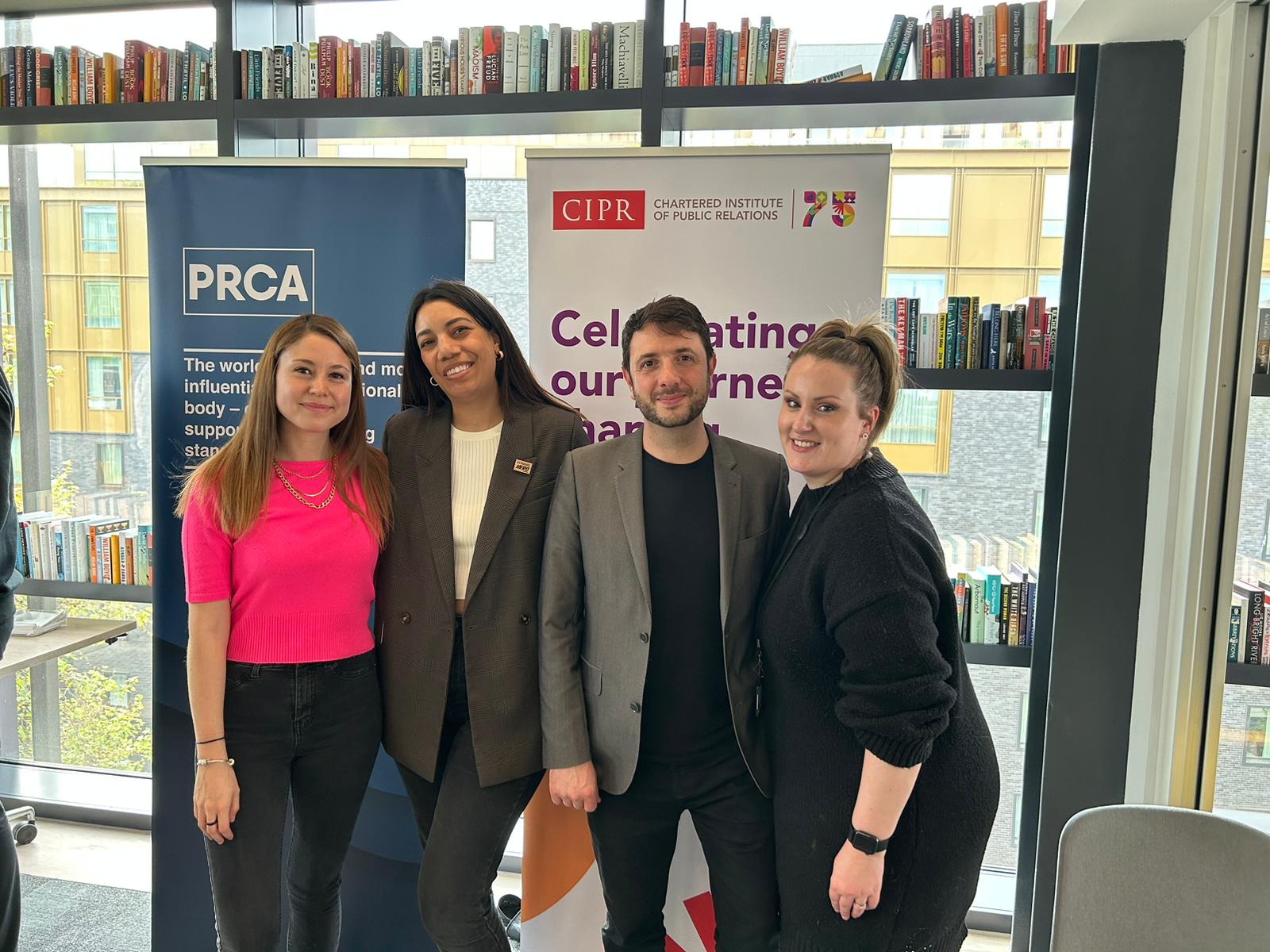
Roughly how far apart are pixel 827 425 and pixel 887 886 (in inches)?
32.1

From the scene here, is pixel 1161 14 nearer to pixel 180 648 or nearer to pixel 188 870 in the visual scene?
pixel 180 648

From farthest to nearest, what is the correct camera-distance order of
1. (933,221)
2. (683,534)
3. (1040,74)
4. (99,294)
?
(99,294)
(933,221)
(1040,74)
(683,534)

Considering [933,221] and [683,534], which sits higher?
[933,221]

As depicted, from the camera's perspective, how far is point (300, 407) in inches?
70.6

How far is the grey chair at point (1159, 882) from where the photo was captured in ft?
4.70

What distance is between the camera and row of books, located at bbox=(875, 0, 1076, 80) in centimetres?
242

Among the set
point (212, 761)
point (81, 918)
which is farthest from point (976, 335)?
point (81, 918)

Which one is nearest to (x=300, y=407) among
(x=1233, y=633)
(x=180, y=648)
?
(x=180, y=648)

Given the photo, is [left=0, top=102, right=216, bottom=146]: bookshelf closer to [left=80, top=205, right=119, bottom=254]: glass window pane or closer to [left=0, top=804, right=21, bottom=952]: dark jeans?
[left=80, top=205, right=119, bottom=254]: glass window pane

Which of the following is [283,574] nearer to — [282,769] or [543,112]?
[282,769]

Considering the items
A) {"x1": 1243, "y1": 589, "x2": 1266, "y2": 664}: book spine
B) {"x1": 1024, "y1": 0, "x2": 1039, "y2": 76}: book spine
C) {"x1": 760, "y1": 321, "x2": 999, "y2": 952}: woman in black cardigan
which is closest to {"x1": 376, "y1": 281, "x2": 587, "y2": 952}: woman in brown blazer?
{"x1": 760, "y1": 321, "x2": 999, "y2": 952}: woman in black cardigan

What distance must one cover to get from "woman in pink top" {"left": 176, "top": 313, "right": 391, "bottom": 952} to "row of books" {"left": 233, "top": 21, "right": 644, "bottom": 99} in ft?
4.18

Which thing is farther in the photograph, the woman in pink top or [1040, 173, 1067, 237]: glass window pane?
[1040, 173, 1067, 237]: glass window pane

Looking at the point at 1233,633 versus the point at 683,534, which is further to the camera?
the point at 1233,633
